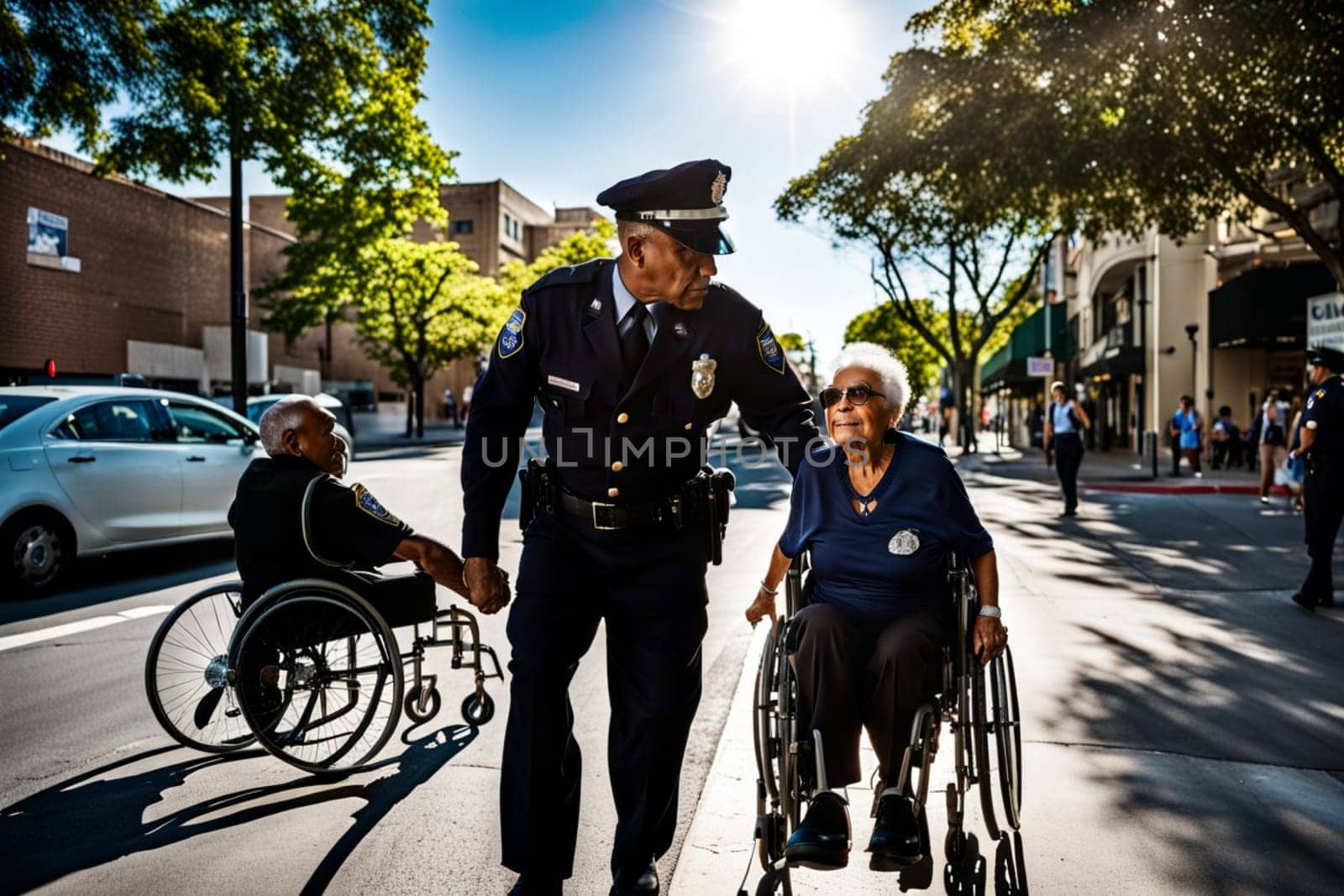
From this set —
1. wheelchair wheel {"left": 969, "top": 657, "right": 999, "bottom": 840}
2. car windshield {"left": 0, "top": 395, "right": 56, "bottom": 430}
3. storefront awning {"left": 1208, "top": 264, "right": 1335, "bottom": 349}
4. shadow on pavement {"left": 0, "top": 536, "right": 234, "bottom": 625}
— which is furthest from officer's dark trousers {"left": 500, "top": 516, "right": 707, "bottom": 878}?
storefront awning {"left": 1208, "top": 264, "right": 1335, "bottom": 349}

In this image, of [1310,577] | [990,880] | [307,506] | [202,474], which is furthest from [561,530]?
[202,474]

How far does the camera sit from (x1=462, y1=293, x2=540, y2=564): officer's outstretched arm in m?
2.92

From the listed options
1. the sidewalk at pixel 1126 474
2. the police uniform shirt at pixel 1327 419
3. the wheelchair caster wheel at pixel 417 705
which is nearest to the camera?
the wheelchair caster wheel at pixel 417 705

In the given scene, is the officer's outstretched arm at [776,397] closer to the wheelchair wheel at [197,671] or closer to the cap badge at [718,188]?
the cap badge at [718,188]

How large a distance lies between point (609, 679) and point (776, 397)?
98 cm

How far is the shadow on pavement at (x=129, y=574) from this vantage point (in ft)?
23.4

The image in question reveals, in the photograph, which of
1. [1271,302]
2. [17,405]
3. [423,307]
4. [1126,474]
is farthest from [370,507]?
[423,307]

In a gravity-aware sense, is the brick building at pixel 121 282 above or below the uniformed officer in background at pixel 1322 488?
above

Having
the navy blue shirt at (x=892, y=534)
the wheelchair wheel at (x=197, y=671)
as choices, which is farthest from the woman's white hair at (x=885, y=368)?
the wheelchair wheel at (x=197, y=671)

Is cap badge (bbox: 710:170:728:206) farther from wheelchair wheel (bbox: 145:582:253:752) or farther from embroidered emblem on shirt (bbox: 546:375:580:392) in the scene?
wheelchair wheel (bbox: 145:582:253:752)

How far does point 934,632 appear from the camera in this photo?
2.96 metres

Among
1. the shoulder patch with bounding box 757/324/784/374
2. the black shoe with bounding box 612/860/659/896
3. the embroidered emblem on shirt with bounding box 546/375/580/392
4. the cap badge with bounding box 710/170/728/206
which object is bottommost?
the black shoe with bounding box 612/860/659/896

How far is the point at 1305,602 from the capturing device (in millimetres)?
7297

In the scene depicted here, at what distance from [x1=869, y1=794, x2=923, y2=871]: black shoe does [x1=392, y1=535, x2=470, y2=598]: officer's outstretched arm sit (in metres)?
1.70
